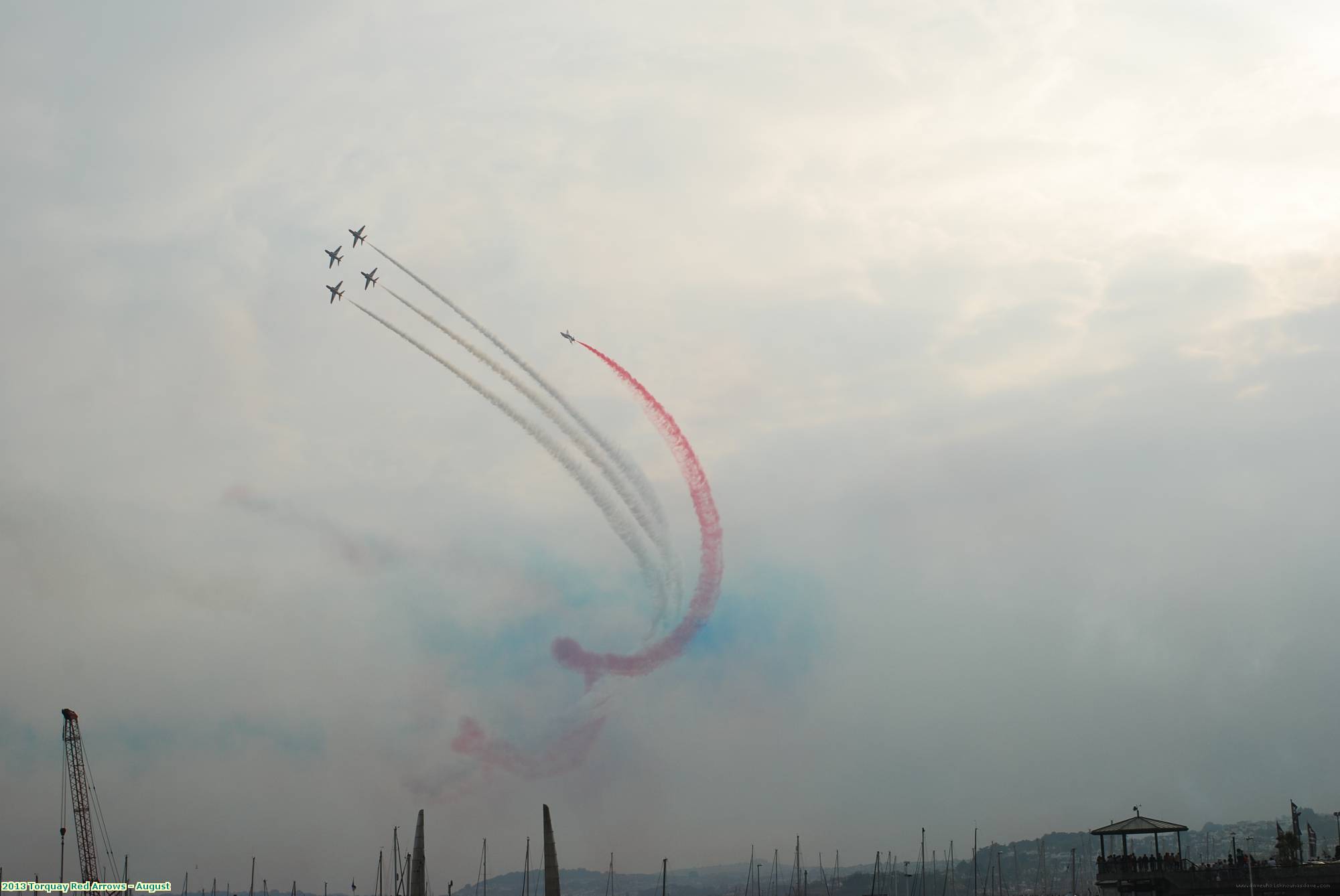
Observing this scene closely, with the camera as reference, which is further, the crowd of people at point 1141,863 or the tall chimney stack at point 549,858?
the tall chimney stack at point 549,858

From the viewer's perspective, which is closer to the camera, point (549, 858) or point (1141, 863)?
point (1141, 863)

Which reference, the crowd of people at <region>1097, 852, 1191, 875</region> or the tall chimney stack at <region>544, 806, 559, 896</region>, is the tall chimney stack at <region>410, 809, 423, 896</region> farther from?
the crowd of people at <region>1097, 852, 1191, 875</region>

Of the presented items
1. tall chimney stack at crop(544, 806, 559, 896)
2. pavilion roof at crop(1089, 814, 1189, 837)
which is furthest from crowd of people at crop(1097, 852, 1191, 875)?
tall chimney stack at crop(544, 806, 559, 896)

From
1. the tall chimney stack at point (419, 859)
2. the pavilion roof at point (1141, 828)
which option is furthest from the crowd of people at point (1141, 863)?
the tall chimney stack at point (419, 859)

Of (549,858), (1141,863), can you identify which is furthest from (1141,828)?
(549,858)

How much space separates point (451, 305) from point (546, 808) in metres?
53.2

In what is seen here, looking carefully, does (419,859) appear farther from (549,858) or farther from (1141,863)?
(1141,863)

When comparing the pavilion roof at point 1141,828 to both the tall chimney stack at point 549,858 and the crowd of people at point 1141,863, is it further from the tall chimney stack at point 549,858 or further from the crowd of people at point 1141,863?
the tall chimney stack at point 549,858

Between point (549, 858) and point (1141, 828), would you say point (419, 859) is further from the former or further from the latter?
point (1141, 828)

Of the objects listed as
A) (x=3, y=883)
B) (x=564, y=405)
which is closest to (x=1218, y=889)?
(x=564, y=405)

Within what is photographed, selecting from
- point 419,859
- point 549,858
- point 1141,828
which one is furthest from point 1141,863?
point 419,859

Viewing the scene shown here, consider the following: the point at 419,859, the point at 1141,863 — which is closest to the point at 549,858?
the point at 419,859

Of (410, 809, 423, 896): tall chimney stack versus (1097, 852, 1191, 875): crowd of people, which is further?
(410, 809, 423, 896): tall chimney stack

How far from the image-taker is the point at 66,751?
483 ft
